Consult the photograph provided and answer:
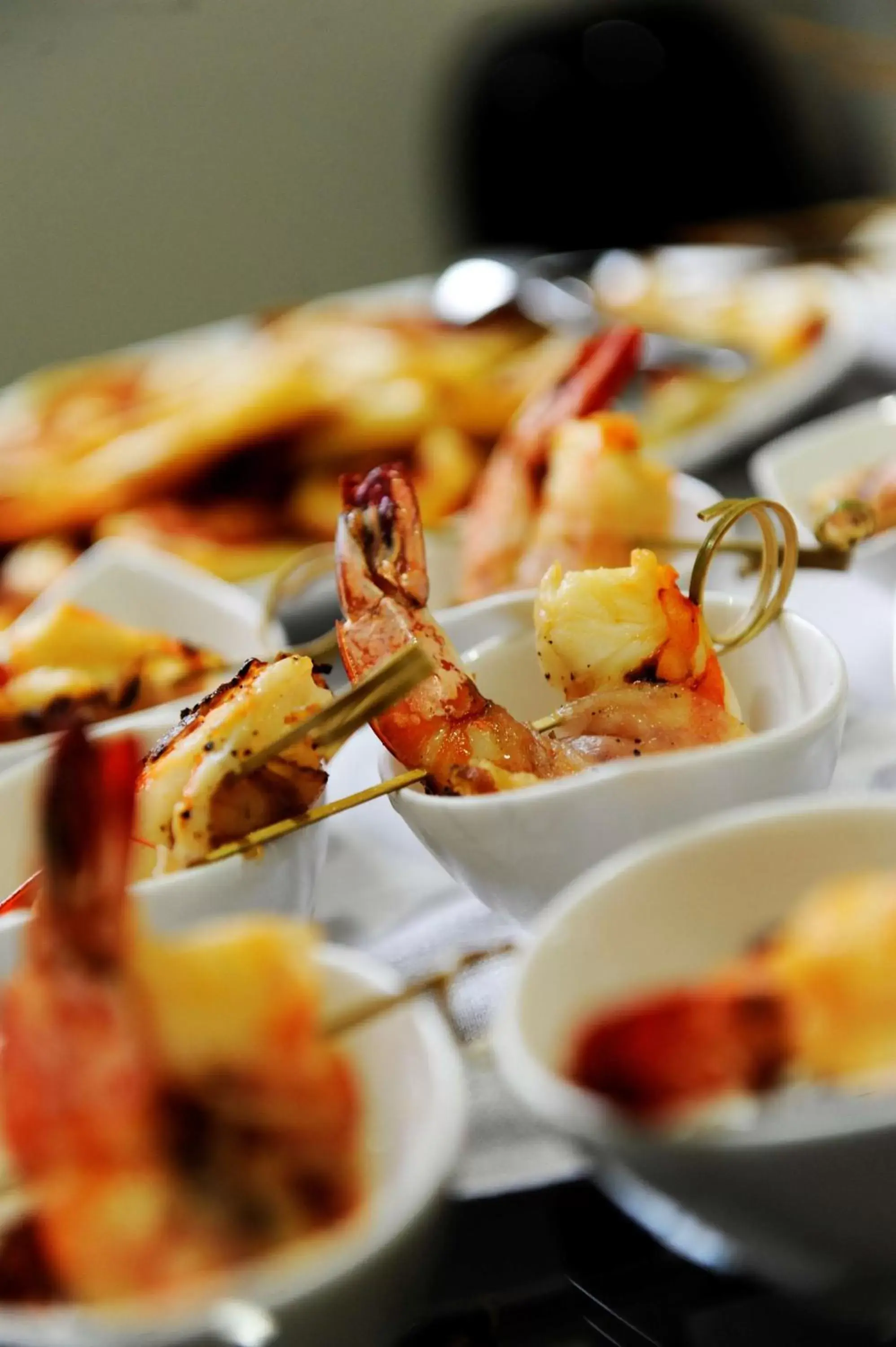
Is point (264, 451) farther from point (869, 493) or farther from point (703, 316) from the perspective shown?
point (869, 493)

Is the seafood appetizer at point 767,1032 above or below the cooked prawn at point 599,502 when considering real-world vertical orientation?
above

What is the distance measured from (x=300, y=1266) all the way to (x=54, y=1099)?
0.12m

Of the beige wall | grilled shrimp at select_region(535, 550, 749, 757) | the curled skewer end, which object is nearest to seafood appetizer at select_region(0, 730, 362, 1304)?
grilled shrimp at select_region(535, 550, 749, 757)

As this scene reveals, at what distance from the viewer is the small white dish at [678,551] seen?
1.42 m

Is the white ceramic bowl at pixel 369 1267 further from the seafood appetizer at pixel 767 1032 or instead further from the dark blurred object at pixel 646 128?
the dark blurred object at pixel 646 128

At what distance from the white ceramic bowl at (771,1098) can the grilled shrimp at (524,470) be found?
29.0 inches

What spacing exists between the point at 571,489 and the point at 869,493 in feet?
0.94

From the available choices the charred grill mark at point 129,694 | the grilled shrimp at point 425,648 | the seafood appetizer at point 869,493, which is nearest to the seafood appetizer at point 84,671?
the charred grill mark at point 129,694

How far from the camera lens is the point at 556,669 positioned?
1043mm

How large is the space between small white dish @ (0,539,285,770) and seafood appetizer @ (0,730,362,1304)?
3.20ft

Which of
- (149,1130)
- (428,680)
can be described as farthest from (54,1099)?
(428,680)

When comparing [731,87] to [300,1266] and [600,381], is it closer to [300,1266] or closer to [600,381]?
[600,381]

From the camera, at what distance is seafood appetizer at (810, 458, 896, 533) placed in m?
1.32

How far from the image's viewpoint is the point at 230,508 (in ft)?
6.38
